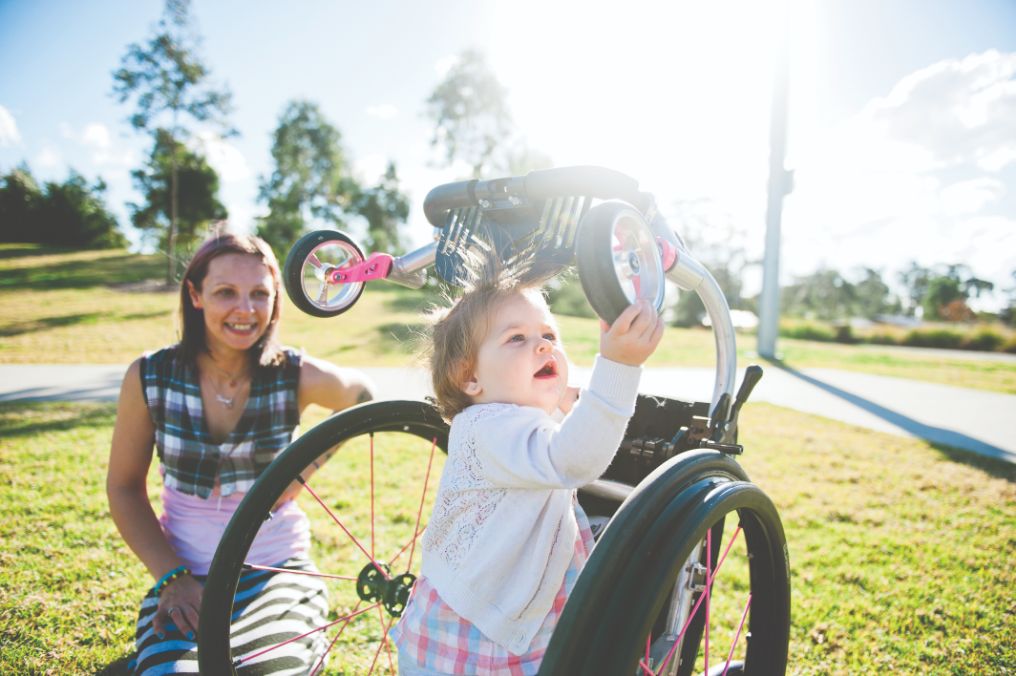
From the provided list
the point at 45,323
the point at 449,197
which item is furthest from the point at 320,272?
the point at 45,323

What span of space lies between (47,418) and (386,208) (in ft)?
108

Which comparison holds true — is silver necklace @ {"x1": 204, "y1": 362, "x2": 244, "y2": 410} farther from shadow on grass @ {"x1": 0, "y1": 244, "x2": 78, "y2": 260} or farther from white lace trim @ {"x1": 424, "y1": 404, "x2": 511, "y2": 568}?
shadow on grass @ {"x1": 0, "y1": 244, "x2": 78, "y2": 260}

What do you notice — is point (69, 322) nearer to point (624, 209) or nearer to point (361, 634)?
point (361, 634)

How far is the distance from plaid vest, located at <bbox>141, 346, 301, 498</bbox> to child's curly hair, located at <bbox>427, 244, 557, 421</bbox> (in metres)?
0.89

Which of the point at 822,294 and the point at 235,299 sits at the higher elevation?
the point at 822,294

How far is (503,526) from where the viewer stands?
1.17 meters

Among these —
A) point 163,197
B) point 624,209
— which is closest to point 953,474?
point 624,209

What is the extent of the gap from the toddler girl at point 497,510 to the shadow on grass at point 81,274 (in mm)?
21186

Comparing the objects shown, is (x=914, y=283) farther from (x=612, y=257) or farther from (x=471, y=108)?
(x=612, y=257)

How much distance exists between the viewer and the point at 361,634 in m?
2.27

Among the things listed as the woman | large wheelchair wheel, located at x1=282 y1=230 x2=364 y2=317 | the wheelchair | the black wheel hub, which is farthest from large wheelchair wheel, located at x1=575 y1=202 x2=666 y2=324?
the woman

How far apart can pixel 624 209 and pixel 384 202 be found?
123ft

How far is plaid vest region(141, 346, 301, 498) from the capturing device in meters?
1.90

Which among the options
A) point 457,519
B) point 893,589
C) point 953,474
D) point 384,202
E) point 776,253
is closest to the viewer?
point 457,519
